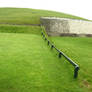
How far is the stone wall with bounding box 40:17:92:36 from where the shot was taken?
4047cm

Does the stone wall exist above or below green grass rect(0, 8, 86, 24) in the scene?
below

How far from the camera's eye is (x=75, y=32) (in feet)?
138

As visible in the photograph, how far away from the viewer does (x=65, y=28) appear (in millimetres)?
42344

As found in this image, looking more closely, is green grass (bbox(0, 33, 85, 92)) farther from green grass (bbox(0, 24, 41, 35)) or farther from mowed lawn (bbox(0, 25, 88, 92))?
green grass (bbox(0, 24, 41, 35))

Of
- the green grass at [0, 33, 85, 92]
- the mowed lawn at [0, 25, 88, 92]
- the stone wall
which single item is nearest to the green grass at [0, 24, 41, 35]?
the stone wall

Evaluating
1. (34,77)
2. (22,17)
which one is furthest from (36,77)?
(22,17)

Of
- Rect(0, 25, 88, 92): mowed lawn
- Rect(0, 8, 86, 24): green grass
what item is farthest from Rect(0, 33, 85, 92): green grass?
Rect(0, 8, 86, 24): green grass

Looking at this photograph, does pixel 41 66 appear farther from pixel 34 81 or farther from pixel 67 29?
pixel 67 29

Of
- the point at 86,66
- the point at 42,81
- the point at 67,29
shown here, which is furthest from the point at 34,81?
the point at 67,29

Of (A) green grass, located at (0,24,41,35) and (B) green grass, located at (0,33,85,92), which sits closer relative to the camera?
(B) green grass, located at (0,33,85,92)

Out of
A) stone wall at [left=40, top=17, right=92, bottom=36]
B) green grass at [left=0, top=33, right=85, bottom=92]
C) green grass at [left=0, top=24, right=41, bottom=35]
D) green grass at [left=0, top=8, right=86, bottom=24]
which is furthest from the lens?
Answer: green grass at [left=0, top=8, right=86, bottom=24]

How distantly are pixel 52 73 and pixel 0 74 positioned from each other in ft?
10.6

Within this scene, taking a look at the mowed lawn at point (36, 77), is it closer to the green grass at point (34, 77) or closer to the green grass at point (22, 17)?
the green grass at point (34, 77)

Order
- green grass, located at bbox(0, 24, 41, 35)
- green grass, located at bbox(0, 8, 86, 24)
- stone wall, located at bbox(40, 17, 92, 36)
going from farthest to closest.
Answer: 1. green grass, located at bbox(0, 8, 86, 24)
2. stone wall, located at bbox(40, 17, 92, 36)
3. green grass, located at bbox(0, 24, 41, 35)
